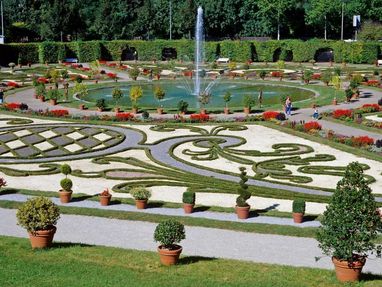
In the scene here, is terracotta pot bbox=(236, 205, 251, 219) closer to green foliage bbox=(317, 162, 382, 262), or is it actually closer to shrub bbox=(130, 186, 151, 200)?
shrub bbox=(130, 186, 151, 200)

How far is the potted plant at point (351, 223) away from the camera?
1520cm

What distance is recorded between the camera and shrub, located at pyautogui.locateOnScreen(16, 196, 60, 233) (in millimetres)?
18250

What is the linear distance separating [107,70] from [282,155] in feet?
185

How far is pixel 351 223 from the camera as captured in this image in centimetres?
1516

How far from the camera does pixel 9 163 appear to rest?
108 feet

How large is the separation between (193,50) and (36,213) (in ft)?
268

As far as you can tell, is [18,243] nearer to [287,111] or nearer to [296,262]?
[296,262]

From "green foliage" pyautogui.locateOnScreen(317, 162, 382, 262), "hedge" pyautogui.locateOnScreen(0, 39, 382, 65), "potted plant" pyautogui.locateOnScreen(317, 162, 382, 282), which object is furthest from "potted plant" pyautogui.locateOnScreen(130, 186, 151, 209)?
"hedge" pyautogui.locateOnScreen(0, 39, 382, 65)

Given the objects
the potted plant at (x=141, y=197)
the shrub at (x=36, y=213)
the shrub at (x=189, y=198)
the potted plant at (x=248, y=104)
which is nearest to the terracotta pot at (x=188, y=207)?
the shrub at (x=189, y=198)

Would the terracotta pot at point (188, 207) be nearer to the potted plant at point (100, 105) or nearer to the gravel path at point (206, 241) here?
the gravel path at point (206, 241)

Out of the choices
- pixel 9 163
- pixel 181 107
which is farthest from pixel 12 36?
pixel 9 163

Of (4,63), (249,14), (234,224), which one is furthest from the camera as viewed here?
(249,14)

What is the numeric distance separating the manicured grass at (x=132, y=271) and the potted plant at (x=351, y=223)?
0.59 m

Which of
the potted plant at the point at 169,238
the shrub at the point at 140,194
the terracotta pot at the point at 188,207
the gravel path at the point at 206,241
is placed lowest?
the gravel path at the point at 206,241
